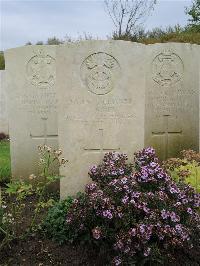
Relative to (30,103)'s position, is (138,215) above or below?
below

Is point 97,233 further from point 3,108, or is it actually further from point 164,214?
point 3,108

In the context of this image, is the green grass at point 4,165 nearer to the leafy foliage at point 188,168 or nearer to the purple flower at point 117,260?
the leafy foliage at point 188,168

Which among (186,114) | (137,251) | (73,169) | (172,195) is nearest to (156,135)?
(186,114)

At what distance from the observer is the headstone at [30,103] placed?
6.28m

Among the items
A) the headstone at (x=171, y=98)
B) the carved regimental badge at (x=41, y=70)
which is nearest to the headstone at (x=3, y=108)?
the carved regimental badge at (x=41, y=70)

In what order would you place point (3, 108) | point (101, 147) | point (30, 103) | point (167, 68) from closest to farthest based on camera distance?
point (101, 147)
point (30, 103)
point (167, 68)
point (3, 108)

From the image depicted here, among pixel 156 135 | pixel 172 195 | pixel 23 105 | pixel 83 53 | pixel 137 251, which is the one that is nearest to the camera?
pixel 137 251

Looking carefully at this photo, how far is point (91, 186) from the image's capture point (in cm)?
413

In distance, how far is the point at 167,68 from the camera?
6.96 metres

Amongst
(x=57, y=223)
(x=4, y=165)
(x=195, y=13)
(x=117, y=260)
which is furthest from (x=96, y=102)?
(x=195, y=13)

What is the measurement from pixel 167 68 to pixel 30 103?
2.19 m

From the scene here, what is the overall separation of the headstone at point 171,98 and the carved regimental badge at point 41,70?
1.53 metres

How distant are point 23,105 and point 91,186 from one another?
2.59 meters

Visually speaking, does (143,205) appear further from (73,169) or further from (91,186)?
(73,169)
